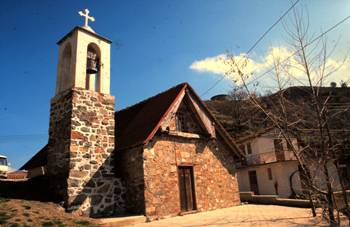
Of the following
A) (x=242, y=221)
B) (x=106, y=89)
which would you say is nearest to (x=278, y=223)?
(x=242, y=221)

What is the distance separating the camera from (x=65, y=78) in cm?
1265

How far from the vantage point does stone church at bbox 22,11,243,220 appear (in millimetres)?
10789

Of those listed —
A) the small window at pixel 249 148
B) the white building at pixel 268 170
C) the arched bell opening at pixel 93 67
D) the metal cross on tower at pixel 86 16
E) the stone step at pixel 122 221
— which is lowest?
the stone step at pixel 122 221

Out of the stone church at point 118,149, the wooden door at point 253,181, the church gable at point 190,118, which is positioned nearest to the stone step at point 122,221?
the stone church at point 118,149

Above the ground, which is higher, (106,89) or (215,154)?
(106,89)

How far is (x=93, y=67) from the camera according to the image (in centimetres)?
1234

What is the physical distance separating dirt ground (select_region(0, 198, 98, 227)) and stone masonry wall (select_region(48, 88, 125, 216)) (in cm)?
89

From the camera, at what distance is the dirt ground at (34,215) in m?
7.49

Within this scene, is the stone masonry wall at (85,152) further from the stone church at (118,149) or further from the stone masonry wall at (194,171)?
the stone masonry wall at (194,171)

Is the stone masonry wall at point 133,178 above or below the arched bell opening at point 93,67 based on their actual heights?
below

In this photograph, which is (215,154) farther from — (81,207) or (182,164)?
(81,207)

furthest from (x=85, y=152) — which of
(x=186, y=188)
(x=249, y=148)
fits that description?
(x=249, y=148)

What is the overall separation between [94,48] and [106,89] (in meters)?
2.00

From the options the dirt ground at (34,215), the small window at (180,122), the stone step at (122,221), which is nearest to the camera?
the dirt ground at (34,215)
